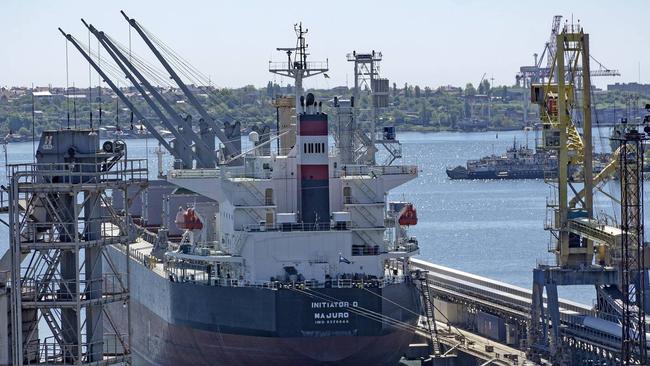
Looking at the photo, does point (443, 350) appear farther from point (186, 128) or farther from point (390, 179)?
point (186, 128)

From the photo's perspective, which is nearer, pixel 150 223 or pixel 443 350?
pixel 443 350

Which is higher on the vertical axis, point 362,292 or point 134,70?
point 134,70

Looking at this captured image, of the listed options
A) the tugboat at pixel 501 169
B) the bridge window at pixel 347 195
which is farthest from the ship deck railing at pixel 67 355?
the tugboat at pixel 501 169

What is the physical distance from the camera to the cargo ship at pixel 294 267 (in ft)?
143

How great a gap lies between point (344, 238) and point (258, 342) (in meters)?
3.87

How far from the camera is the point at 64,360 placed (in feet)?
80.7

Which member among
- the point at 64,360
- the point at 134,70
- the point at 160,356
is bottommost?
the point at 160,356

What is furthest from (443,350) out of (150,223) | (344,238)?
(150,223)

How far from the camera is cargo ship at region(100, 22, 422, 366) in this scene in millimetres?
43562

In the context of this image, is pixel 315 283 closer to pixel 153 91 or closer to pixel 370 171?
pixel 370 171

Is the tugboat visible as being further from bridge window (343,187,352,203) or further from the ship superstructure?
bridge window (343,187,352,203)

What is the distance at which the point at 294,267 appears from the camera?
45.2m

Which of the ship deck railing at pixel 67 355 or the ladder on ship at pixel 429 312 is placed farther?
the ladder on ship at pixel 429 312

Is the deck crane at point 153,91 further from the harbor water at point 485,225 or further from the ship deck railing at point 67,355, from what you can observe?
the ship deck railing at point 67,355
